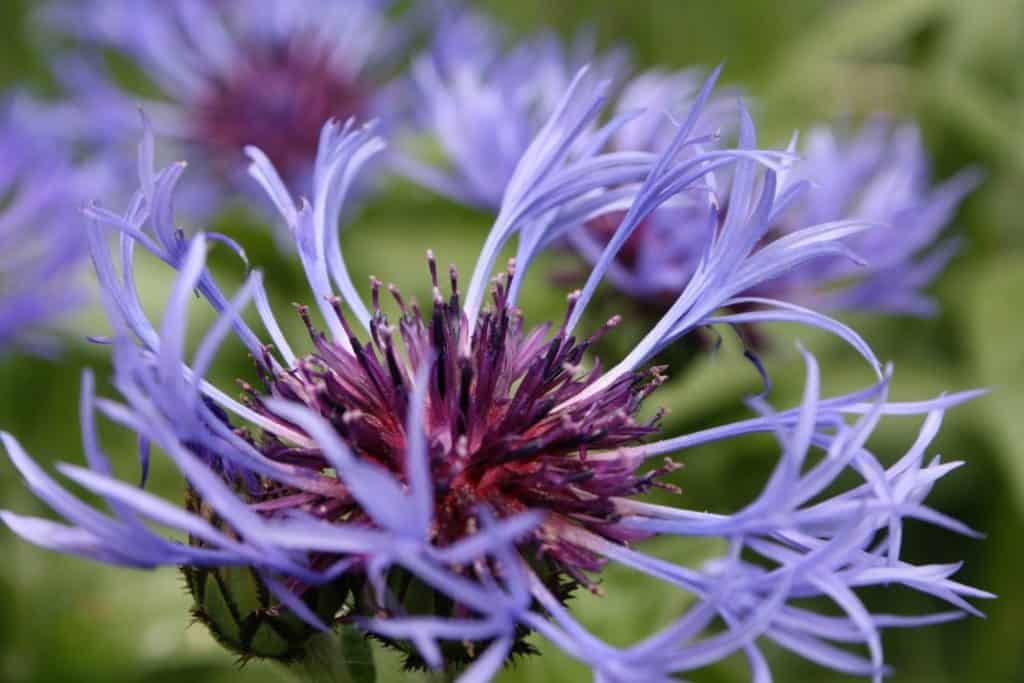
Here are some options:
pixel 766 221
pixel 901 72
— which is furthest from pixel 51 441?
pixel 901 72

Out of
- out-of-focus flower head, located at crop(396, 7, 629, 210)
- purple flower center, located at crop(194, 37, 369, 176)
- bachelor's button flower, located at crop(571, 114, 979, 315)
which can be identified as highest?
purple flower center, located at crop(194, 37, 369, 176)

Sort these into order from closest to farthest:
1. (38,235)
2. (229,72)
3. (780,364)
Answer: (780,364) → (38,235) → (229,72)

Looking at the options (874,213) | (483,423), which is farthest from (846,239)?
(483,423)

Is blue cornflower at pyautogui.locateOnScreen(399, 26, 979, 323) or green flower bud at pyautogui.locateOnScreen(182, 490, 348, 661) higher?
blue cornflower at pyautogui.locateOnScreen(399, 26, 979, 323)

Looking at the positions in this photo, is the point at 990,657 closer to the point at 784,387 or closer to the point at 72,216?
the point at 784,387

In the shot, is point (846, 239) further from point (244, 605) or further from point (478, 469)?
point (244, 605)

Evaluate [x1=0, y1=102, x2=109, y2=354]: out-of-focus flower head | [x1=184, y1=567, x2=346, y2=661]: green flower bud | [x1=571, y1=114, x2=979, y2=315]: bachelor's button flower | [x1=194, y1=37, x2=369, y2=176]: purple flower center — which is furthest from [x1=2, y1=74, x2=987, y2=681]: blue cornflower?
[x1=194, y1=37, x2=369, y2=176]: purple flower center

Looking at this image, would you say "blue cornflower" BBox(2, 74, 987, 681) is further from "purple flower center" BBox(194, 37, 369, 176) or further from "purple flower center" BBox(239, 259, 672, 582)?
"purple flower center" BBox(194, 37, 369, 176)

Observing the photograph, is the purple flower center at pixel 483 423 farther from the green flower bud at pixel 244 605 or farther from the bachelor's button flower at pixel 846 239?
the bachelor's button flower at pixel 846 239
